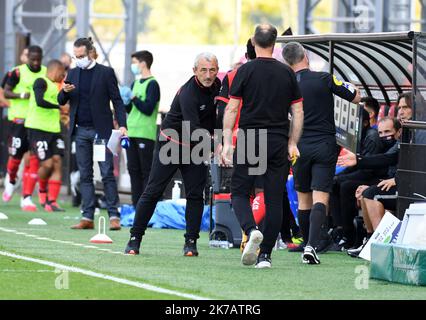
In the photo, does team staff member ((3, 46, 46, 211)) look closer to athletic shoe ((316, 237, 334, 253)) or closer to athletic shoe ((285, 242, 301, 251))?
athletic shoe ((285, 242, 301, 251))

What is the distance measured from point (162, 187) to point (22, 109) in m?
7.85

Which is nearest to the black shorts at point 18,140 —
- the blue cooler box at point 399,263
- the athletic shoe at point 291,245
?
the athletic shoe at point 291,245

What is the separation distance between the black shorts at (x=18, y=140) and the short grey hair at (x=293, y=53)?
805 centimetres

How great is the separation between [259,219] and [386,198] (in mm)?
1343

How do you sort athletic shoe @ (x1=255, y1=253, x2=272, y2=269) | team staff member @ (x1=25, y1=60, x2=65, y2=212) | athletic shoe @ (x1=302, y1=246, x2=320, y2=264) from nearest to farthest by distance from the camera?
athletic shoe @ (x1=255, y1=253, x2=272, y2=269)
athletic shoe @ (x1=302, y1=246, x2=320, y2=264)
team staff member @ (x1=25, y1=60, x2=65, y2=212)

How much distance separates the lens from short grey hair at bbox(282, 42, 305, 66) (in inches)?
518

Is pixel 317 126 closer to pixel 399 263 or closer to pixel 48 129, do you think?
pixel 399 263

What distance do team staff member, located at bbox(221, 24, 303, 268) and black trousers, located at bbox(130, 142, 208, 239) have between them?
112 cm

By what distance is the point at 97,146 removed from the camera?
16141 mm

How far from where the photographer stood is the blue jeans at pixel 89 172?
16.2 m

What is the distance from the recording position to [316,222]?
43.0 feet

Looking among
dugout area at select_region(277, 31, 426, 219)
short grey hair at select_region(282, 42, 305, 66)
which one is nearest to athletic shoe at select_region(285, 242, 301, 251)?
dugout area at select_region(277, 31, 426, 219)

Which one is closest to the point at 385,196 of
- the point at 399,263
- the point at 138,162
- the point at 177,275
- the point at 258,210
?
the point at 258,210
